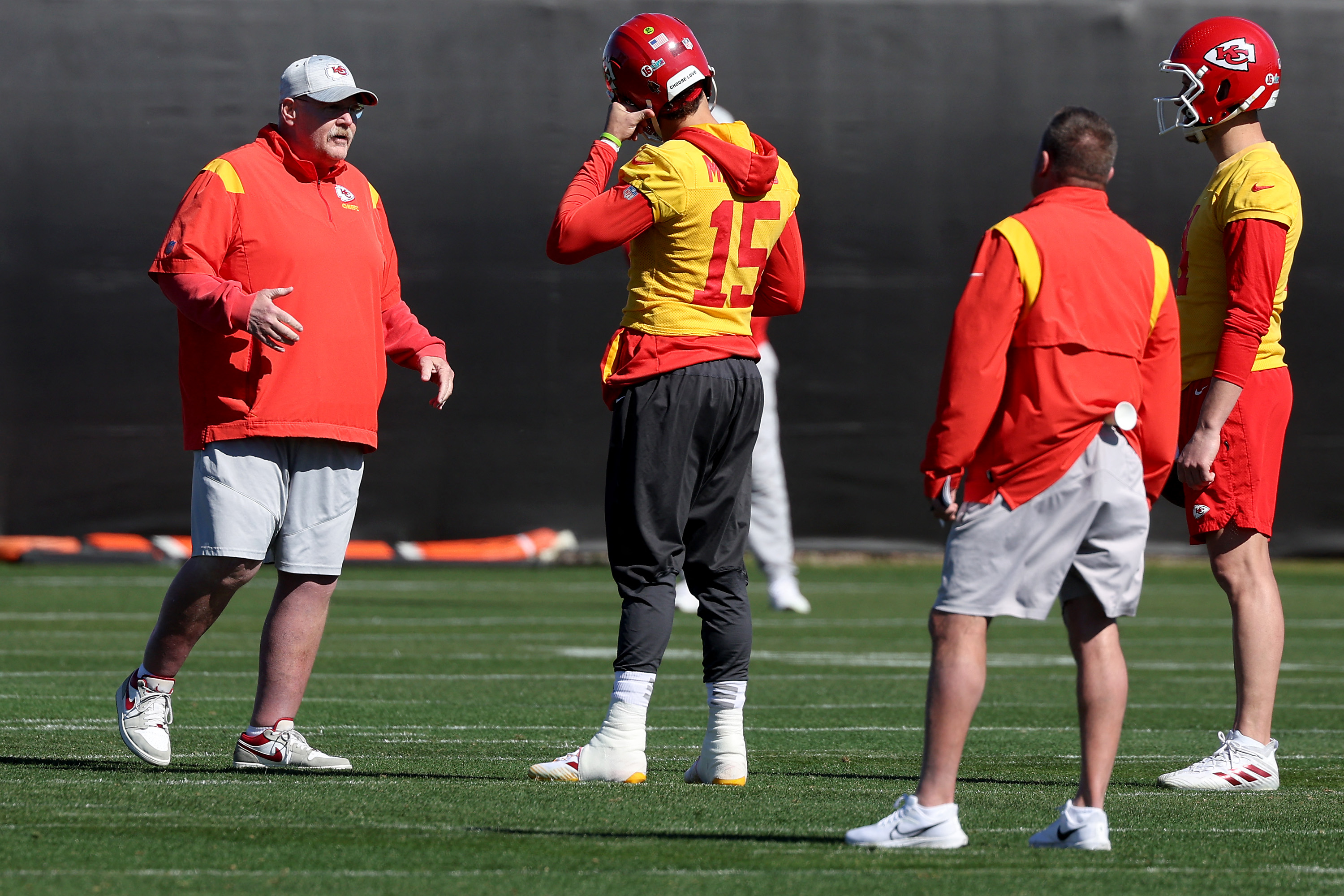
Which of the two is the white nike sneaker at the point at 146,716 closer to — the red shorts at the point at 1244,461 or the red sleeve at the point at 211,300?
the red sleeve at the point at 211,300

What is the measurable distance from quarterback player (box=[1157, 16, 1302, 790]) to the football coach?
2.29 m

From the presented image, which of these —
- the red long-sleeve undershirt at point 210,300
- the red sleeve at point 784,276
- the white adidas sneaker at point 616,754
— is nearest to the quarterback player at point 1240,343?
the red sleeve at point 784,276

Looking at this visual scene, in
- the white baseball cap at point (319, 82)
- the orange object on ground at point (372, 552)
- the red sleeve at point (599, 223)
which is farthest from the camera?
the orange object on ground at point (372, 552)

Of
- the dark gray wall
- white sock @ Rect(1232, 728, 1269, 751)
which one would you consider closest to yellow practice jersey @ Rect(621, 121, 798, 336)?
white sock @ Rect(1232, 728, 1269, 751)

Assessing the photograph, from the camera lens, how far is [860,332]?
17250 millimetres

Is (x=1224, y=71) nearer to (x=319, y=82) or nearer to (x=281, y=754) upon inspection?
(x=319, y=82)

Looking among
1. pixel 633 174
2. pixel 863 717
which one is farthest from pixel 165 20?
pixel 633 174

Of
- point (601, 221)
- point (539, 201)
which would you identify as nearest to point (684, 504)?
point (601, 221)

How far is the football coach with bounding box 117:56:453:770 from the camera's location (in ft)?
18.8

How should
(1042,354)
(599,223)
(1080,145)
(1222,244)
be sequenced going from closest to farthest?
1. (1042,354)
2. (1080,145)
3. (599,223)
4. (1222,244)

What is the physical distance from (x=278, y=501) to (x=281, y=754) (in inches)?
28.8

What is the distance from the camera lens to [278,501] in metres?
5.80

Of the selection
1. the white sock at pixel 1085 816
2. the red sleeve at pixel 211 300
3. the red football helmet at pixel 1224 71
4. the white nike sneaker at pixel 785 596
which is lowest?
the white nike sneaker at pixel 785 596

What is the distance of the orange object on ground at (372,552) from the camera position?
1664cm
